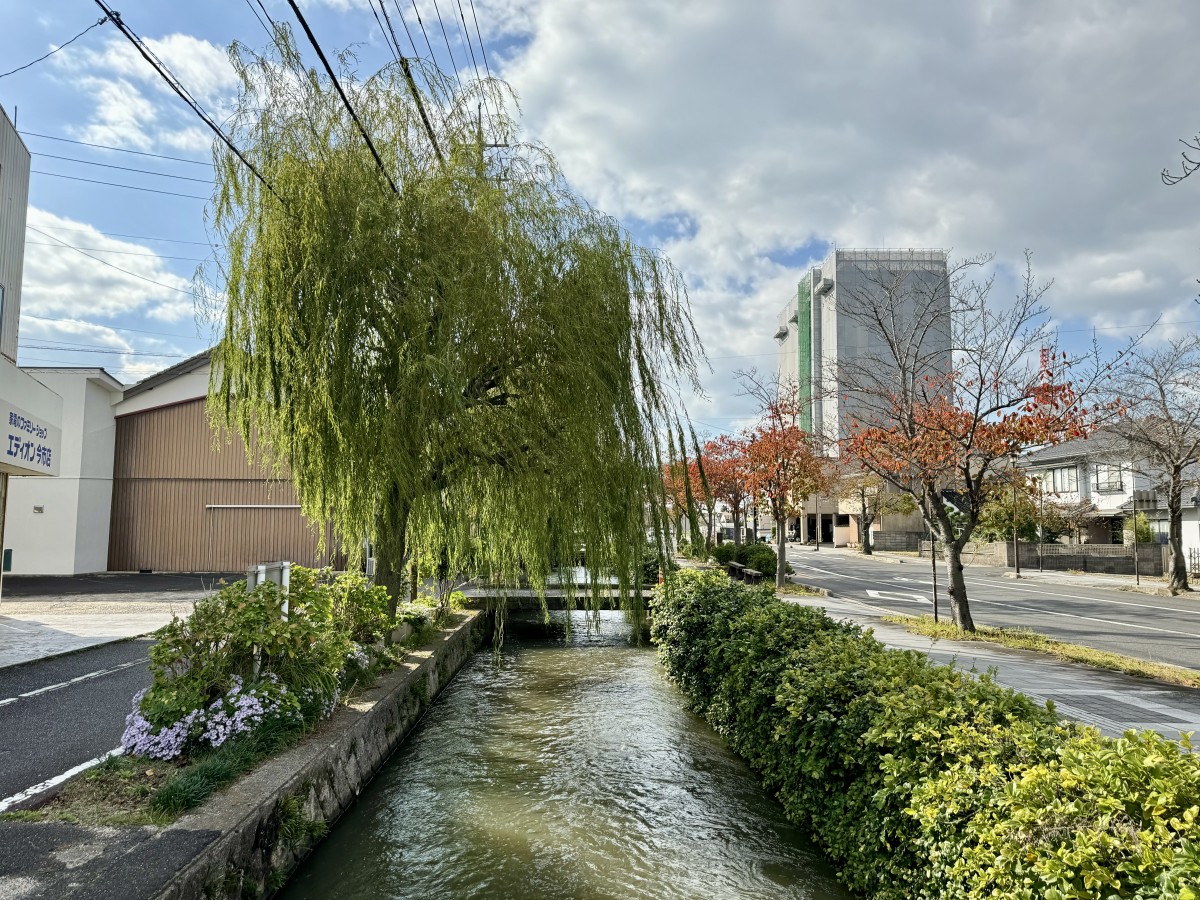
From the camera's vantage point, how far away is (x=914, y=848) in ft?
11.9

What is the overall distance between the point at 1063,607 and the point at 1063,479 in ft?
81.0

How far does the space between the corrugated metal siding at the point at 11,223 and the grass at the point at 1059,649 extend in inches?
621

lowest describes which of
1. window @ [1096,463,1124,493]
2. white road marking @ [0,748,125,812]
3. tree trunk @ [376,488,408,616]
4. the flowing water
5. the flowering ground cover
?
the flowing water

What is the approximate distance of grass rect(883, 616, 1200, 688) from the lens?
9.79 metres

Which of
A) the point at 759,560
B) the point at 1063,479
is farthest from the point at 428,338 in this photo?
the point at 1063,479

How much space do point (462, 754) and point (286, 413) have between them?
11.7 ft

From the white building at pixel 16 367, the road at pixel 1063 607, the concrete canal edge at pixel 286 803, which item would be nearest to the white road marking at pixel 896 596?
the road at pixel 1063 607

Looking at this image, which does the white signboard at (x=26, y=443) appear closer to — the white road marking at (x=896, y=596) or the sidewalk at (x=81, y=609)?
the sidewalk at (x=81, y=609)

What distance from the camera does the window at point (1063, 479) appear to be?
127 feet

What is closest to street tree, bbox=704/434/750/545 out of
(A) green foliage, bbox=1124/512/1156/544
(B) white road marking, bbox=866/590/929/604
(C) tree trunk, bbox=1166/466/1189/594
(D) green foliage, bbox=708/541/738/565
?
(D) green foliage, bbox=708/541/738/565

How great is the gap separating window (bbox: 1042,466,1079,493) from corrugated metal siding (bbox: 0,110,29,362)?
40.9m

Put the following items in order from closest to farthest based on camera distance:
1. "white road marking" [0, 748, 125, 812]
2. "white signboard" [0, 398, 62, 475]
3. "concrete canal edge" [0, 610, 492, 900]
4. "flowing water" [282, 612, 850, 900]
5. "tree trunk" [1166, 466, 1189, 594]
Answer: "concrete canal edge" [0, 610, 492, 900], "white road marking" [0, 748, 125, 812], "flowing water" [282, 612, 850, 900], "white signboard" [0, 398, 62, 475], "tree trunk" [1166, 466, 1189, 594]

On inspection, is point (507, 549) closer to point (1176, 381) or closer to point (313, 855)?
point (313, 855)

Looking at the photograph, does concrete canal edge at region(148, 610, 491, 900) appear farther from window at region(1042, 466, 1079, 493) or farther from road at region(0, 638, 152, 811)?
window at region(1042, 466, 1079, 493)
